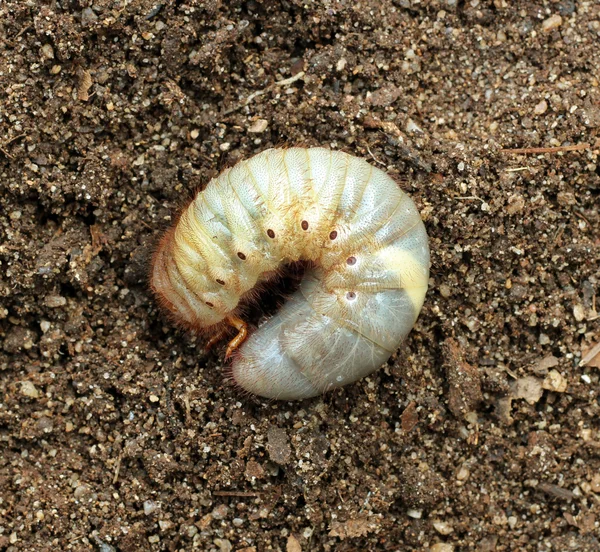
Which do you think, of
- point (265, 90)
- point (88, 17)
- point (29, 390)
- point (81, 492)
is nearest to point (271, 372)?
point (81, 492)

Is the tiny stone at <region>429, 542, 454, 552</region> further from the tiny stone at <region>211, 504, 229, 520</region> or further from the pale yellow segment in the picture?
the pale yellow segment

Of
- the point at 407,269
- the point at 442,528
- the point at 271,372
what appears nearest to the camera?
the point at 407,269

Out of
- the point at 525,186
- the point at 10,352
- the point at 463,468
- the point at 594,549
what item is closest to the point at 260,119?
the point at 525,186

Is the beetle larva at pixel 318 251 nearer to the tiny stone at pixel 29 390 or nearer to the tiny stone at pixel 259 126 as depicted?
the tiny stone at pixel 259 126

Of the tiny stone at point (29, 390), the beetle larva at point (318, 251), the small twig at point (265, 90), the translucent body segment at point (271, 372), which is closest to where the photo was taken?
the beetle larva at point (318, 251)

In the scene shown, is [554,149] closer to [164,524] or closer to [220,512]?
[220,512]

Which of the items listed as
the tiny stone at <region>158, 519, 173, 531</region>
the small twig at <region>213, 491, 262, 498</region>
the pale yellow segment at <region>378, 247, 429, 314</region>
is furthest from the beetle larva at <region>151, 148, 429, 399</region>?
the tiny stone at <region>158, 519, 173, 531</region>

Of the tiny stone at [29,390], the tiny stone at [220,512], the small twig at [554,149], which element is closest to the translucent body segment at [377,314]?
the small twig at [554,149]
